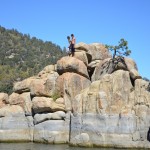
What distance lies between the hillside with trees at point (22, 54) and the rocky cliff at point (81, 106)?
40.1 m

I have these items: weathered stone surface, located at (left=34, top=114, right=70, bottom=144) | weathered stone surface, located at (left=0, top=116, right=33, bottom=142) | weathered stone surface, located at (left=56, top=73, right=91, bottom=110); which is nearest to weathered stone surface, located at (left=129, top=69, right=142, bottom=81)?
weathered stone surface, located at (left=56, top=73, right=91, bottom=110)

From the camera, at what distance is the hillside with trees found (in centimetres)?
9212

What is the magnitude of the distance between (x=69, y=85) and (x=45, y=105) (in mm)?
3430

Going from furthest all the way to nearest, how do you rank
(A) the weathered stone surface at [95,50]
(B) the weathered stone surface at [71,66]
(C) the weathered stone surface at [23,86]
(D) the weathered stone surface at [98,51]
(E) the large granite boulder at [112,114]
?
(D) the weathered stone surface at [98,51] → (A) the weathered stone surface at [95,50] → (C) the weathered stone surface at [23,86] → (B) the weathered stone surface at [71,66] → (E) the large granite boulder at [112,114]

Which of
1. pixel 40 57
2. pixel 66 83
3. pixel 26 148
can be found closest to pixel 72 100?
pixel 66 83

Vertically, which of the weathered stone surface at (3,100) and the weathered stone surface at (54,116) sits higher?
the weathered stone surface at (3,100)

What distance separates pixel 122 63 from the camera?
39531 mm

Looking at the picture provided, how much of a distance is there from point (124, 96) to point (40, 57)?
72803 mm

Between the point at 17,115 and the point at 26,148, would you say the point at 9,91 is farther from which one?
the point at 26,148

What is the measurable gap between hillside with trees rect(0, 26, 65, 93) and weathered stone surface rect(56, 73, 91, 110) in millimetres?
41635

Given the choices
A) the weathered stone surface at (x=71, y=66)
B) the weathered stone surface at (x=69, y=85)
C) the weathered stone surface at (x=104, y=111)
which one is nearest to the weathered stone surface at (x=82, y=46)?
the weathered stone surface at (x=71, y=66)

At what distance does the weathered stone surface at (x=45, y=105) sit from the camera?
3688cm

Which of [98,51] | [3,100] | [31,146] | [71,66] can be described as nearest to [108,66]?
[98,51]

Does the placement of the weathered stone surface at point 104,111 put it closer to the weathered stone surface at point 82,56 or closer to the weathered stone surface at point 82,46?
the weathered stone surface at point 82,56
